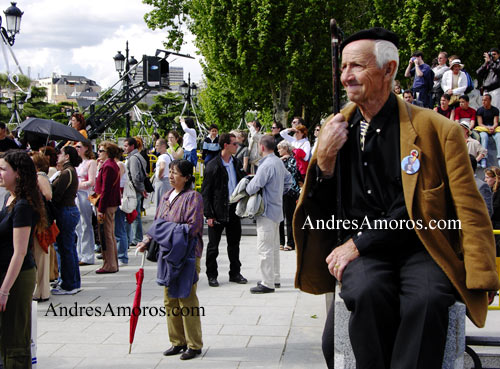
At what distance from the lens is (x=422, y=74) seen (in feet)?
47.0

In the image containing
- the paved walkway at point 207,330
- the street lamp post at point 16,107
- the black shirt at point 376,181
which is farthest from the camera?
the street lamp post at point 16,107

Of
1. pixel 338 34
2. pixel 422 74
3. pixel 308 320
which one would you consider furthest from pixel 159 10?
pixel 338 34

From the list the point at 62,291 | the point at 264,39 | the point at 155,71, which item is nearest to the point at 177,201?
the point at 62,291

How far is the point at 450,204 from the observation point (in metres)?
2.99

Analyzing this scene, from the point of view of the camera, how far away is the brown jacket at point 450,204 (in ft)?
9.27

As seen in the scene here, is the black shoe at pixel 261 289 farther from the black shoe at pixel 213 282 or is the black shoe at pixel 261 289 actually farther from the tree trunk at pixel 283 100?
the tree trunk at pixel 283 100

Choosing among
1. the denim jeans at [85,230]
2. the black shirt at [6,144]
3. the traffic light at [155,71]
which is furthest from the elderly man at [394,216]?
the traffic light at [155,71]

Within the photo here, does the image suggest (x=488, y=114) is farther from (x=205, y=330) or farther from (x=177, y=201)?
(x=177, y=201)

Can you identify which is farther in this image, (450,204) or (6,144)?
(6,144)

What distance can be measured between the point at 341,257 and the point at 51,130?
26.2 feet

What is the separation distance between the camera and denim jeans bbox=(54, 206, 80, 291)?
862 cm

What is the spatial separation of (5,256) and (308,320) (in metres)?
3.72

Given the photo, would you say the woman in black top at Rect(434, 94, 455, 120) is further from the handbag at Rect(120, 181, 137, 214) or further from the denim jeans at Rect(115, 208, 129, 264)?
the denim jeans at Rect(115, 208, 129, 264)

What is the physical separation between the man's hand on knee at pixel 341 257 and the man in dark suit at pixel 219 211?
6.07 meters
